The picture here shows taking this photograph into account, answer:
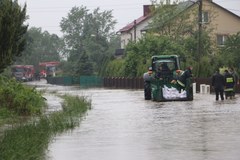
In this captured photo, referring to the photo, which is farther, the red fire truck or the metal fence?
the red fire truck

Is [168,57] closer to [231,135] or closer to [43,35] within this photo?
[231,135]

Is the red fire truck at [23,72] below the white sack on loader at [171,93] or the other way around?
the other way around

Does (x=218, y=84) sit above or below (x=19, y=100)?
above

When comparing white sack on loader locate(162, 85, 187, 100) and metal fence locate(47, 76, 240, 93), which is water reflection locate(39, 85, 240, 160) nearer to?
white sack on loader locate(162, 85, 187, 100)

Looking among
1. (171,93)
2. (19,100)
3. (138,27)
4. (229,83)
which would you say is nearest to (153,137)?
(19,100)

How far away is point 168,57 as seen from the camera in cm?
3791

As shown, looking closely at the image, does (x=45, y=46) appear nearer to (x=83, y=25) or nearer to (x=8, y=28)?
(x=83, y=25)

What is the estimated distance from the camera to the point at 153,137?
649 inches

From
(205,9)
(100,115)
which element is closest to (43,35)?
(205,9)

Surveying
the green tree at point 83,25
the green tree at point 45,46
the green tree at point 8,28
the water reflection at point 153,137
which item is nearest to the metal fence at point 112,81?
the water reflection at point 153,137

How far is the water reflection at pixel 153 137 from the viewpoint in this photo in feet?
43.8

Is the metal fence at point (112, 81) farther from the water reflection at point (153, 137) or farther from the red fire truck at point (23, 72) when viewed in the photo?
the water reflection at point (153, 137)

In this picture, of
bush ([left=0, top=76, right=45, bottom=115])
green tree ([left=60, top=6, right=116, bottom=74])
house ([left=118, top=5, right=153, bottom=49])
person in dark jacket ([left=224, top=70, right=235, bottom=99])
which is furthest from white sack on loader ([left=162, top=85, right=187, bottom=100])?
green tree ([left=60, top=6, right=116, bottom=74])

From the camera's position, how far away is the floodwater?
13.3m
